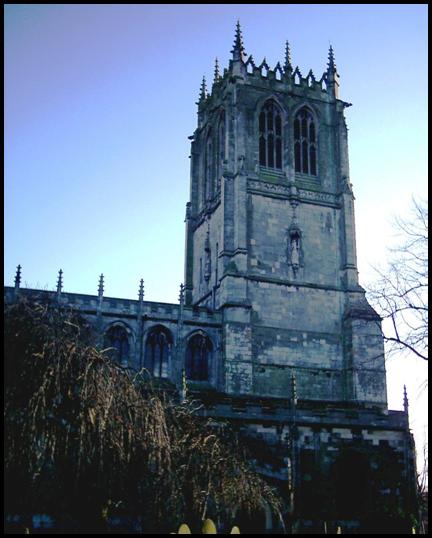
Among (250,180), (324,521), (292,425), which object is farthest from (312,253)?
(324,521)

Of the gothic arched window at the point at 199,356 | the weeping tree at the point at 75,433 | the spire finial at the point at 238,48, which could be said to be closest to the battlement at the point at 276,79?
the spire finial at the point at 238,48

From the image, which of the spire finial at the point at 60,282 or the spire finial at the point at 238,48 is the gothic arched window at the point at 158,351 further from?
the spire finial at the point at 238,48

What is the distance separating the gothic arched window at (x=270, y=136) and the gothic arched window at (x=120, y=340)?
13.7m

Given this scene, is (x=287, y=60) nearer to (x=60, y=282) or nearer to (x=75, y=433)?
(x=60, y=282)

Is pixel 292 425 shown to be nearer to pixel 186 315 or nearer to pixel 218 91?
pixel 186 315

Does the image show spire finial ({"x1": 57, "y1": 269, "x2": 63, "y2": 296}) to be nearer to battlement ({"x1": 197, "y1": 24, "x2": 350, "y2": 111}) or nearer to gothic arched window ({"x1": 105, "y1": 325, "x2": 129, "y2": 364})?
gothic arched window ({"x1": 105, "y1": 325, "x2": 129, "y2": 364})

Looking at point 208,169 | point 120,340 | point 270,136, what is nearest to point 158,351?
point 120,340

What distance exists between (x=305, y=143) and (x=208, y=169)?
6.51m

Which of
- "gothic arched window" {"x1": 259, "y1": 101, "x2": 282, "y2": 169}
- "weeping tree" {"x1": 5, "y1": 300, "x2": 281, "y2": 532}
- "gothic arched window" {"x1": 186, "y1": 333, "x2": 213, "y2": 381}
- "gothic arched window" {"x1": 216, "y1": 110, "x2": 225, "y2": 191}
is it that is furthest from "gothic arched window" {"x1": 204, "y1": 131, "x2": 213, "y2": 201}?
"weeping tree" {"x1": 5, "y1": 300, "x2": 281, "y2": 532}

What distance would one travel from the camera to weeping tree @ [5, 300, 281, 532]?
1534 centimetres

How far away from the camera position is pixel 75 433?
52.9ft

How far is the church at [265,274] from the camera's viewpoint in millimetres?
41594

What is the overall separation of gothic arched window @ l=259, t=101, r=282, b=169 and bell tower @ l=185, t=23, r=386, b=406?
74 mm

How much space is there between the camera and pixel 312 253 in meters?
46.0
